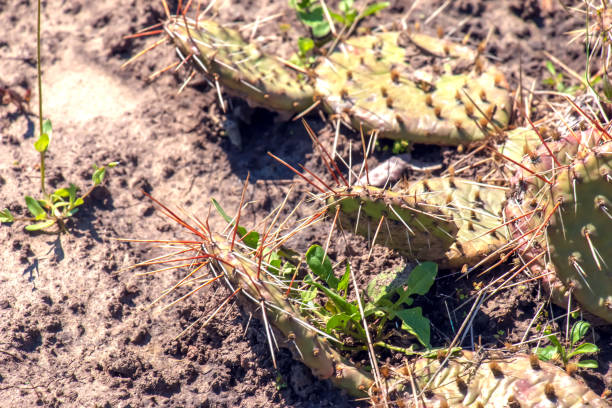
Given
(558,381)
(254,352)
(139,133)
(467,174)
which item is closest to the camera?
Answer: (558,381)

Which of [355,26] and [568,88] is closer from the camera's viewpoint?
[568,88]

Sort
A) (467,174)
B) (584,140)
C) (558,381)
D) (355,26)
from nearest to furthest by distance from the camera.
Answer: (558,381) → (584,140) → (467,174) → (355,26)

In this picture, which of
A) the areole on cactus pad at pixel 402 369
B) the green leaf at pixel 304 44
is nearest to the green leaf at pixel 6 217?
the areole on cactus pad at pixel 402 369

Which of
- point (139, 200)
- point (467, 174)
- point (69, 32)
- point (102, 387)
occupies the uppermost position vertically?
point (69, 32)

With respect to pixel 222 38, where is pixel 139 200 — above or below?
below

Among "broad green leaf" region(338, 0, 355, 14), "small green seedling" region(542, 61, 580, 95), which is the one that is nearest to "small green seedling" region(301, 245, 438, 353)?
"small green seedling" region(542, 61, 580, 95)

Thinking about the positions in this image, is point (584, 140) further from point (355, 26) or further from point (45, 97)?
point (45, 97)

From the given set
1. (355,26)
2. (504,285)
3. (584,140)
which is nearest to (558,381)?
(504,285)

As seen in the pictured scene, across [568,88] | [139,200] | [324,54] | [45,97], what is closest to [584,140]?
[568,88]
